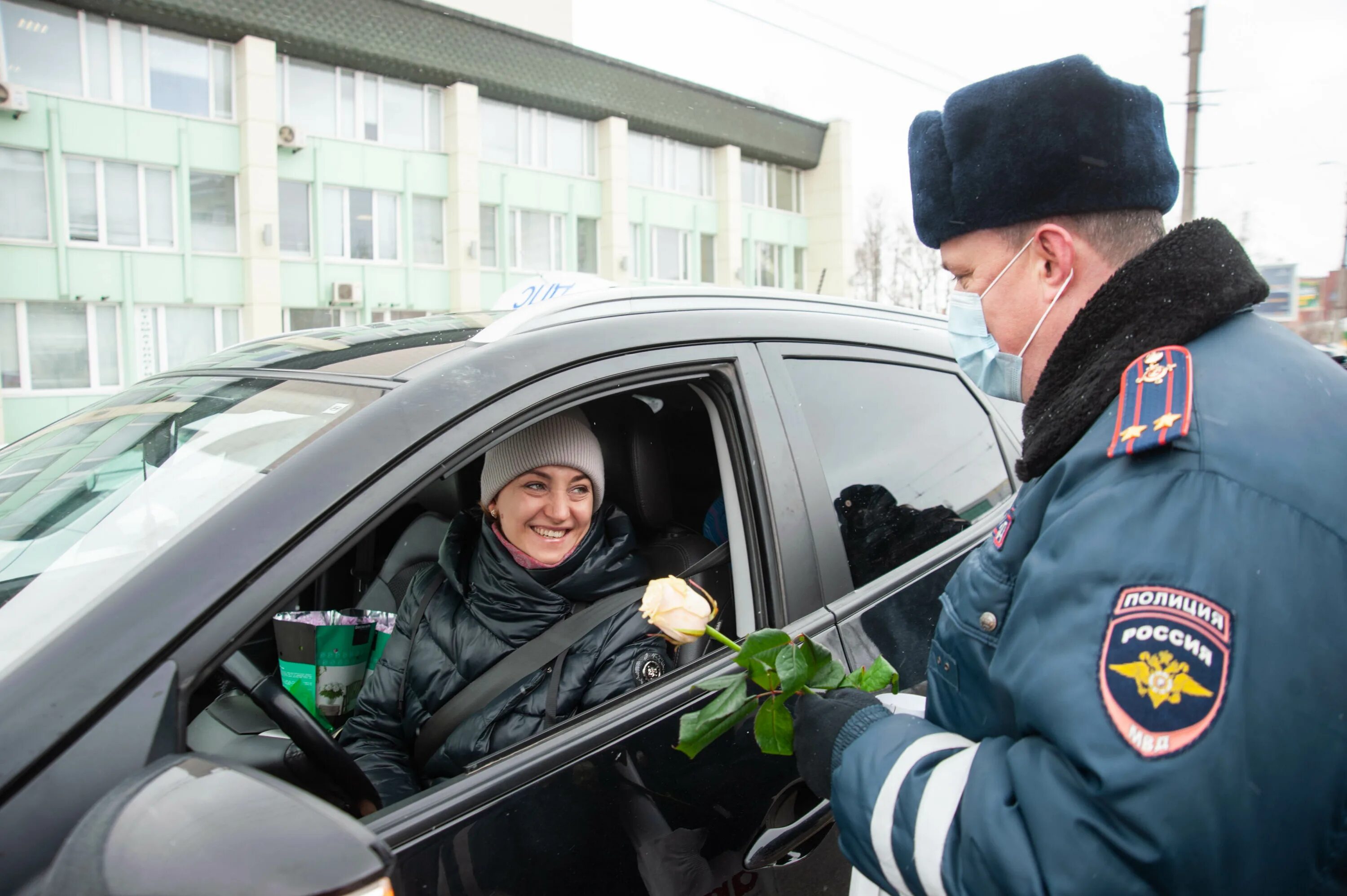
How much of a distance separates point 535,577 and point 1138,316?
4.52ft

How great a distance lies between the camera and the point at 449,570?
7.16ft

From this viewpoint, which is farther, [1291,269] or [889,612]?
→ [1291,269]

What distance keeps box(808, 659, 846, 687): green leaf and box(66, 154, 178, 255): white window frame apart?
21014 millimetres

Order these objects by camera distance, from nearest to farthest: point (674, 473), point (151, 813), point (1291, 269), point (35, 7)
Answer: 1. point (151, 813)
2. point (674, 473)
3. point (35, 7)
4. point (1291, 269)

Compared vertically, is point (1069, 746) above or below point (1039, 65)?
below

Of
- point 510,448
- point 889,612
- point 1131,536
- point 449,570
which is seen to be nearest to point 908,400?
point 889,612

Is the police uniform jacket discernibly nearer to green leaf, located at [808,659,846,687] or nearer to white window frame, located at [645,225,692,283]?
green leaf, located at [808,659,846,687]

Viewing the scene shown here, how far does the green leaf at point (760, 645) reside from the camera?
142cm

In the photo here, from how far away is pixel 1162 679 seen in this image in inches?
34.6

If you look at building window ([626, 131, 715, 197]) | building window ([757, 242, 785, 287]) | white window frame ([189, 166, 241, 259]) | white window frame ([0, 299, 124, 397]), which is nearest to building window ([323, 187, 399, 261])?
white window frame ([189, 166, 241, 259])

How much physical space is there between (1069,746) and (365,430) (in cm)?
97

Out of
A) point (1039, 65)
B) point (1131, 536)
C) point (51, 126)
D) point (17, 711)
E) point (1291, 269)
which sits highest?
point (51, 126)

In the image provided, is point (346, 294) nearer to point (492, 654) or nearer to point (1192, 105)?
point (1192, 105)

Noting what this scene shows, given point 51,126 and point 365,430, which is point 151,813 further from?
point 51,126
